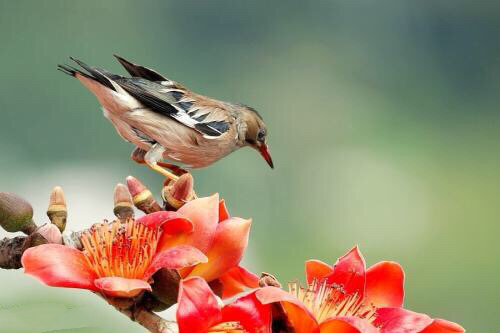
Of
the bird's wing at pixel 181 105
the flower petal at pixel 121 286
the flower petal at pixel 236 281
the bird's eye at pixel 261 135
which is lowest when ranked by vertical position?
the flower petal at pixel 236 281

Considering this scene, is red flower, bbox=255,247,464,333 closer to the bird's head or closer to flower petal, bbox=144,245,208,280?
flower petal, bbox=144,245,208,280

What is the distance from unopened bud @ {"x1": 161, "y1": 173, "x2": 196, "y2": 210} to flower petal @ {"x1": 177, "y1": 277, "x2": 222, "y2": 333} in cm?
7

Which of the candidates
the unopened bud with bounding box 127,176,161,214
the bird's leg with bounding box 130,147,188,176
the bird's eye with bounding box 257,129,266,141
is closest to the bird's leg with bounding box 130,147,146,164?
the bird's leg with bounding box 130,147,188,176

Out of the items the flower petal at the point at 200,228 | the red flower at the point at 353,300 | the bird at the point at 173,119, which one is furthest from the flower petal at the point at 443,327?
the bird at the point at 173,119

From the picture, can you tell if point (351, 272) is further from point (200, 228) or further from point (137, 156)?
point (137, 156)

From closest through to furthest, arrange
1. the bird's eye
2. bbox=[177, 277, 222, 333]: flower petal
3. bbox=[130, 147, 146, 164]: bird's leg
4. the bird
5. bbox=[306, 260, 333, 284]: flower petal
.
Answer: bbox=[177, 277, 222, 333]: flower petal < bbox=[306, 260, 333, 284]: flower petal < bbox=[130, 147, 146, 164]: bird's leg < the bird < the bird's eye

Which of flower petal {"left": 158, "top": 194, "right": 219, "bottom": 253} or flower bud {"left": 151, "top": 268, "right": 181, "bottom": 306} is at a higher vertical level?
flower petal {"left": 158, "top": 194, "right": 219, "bottom": 253}

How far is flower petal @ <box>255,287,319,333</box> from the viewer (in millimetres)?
292

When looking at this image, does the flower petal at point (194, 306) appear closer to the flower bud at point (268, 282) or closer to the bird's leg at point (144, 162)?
the flower bud at point (268, 282)

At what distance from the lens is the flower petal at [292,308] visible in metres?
0.29

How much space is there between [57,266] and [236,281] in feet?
0.32

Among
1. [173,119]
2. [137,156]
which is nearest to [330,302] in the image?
[137,156]

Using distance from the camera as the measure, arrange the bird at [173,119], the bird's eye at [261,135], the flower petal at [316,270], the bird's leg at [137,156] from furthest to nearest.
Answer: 1. the bird's eye at [261,135]
2. the bird at [173,119]
3. the bird's leg at [137,156]
4. the flower petal at [316,270]

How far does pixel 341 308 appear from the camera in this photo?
1.16 ft
